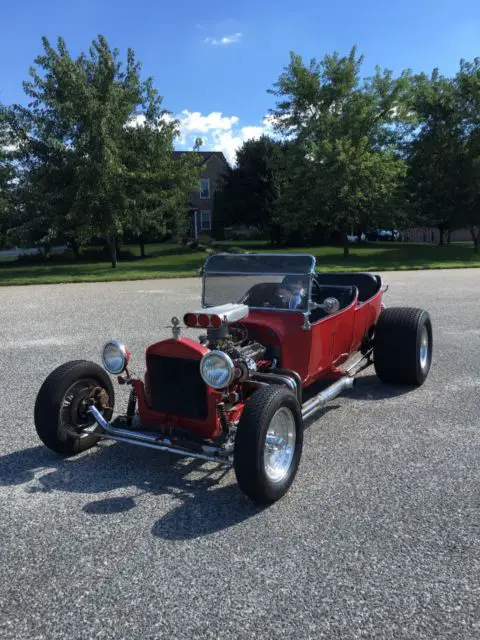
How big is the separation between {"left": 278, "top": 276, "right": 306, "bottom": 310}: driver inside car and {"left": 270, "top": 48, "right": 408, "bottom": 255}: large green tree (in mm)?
23089

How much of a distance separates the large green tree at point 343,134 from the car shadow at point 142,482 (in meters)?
24.5

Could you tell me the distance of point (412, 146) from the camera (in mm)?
32188

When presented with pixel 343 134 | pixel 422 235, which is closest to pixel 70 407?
pixel 343 134

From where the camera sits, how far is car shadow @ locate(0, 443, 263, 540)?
338 centimetres

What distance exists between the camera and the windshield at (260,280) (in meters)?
4.90

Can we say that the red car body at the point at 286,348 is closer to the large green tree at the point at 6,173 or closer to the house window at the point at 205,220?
the large green tree at the point at 6,173

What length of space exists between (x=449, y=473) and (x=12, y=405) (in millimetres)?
4406

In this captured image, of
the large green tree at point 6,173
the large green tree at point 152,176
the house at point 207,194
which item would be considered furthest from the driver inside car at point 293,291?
the house at point 207,194

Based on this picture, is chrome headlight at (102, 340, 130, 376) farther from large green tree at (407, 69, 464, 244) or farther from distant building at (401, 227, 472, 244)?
distant building at (401, 227, 472, 244)

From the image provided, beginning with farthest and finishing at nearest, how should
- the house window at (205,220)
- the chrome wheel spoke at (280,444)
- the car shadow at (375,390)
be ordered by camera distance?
the house window at (205,220) → the car shadow at (375,390) → the chrome wheel spoke at (280,444)

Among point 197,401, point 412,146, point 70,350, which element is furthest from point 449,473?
point 412,146

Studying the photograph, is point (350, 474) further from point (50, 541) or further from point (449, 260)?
point (449, 260)

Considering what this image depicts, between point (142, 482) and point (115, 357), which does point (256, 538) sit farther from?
point (115, 357)

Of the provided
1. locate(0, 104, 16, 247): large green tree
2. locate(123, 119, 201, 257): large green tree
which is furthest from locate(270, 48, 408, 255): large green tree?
locate(0, 104, 16, 247): large green tree
